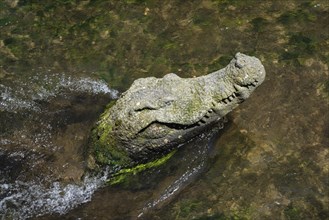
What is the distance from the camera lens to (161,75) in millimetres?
5562

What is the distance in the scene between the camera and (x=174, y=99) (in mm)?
4141

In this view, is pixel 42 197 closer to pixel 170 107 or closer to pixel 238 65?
pixel 170 107

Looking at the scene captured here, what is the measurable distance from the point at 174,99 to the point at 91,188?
120 centimetres

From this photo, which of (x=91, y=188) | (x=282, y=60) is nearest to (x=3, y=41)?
(x=91, y=188)

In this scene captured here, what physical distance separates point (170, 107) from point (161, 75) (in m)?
1.47

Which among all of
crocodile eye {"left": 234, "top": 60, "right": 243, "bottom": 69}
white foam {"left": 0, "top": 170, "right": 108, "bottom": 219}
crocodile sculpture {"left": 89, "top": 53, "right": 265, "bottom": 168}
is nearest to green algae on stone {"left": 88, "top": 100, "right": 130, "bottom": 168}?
crocodile sculpture {"left": 89, "top": 53, "right": 265, "bottom": 168}

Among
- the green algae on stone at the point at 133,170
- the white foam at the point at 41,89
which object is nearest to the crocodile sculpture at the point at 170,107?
the green algae on stone at the point at 133,170

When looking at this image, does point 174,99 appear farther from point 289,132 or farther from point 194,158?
point 289,132

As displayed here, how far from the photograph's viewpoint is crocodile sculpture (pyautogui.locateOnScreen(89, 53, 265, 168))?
4.12 meters

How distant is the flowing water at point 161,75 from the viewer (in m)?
4.42

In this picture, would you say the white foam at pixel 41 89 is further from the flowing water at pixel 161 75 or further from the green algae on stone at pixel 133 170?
the green algae on stone at pixel 133 170

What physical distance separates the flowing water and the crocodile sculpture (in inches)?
15.9

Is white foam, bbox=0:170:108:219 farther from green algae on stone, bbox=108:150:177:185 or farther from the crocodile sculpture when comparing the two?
the crocodile sculpture

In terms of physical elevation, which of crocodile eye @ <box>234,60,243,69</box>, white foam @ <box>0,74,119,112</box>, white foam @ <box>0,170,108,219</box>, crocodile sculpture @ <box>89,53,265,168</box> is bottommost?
white foam @ <box>0,170,108,219</box>
